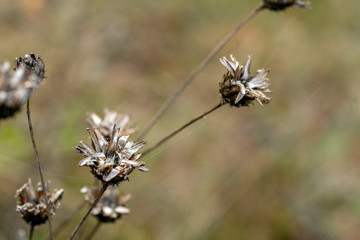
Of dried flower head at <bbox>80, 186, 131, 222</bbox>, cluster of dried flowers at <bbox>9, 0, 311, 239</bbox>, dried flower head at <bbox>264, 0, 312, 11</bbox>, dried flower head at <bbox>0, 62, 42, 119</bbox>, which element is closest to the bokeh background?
dried flower head at <bbox>80, 186, 131, 222</bbox>

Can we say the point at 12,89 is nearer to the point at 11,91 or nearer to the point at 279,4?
the point at 11,91

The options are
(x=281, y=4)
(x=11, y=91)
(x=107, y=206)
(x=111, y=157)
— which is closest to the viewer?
(x=11, y=91)

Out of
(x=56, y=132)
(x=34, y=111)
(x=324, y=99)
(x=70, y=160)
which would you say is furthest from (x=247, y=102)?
(x=324, y=99)

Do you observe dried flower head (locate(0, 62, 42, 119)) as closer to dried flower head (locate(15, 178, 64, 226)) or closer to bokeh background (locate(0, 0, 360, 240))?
dried flower head (locate(15, 178, 64, 226))

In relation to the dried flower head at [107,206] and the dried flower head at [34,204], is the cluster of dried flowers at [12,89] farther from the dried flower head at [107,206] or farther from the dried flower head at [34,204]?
the dried flower head at [107,206]

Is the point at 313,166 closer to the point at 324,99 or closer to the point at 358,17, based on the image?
the point at 324,99

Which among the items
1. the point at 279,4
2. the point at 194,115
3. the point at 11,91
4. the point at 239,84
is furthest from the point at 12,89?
the point at 194,115
